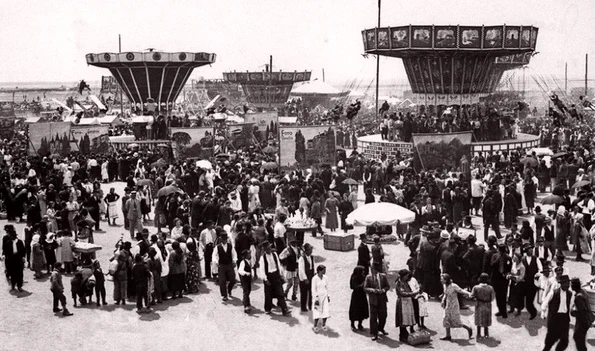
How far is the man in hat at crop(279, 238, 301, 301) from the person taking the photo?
38.7 ft

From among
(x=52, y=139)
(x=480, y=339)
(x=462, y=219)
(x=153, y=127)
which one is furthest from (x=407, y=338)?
(x=153, y=127)

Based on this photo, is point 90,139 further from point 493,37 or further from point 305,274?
point 305,274

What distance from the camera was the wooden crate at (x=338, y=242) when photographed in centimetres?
1542

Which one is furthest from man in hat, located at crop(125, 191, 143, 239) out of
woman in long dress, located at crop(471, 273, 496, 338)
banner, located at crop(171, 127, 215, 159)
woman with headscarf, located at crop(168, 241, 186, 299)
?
banner, located at crop(171, 127, 215, 159)

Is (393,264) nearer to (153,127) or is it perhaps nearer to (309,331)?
(309,331)

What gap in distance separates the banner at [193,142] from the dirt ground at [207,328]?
14.6 meters

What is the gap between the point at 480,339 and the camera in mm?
10234

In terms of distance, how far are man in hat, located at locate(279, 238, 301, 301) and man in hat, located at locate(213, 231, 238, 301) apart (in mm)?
915

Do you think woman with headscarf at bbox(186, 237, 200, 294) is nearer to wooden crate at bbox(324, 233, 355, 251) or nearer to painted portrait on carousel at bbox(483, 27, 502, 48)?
wooden crate at bbox(324, 233, 355, 251)

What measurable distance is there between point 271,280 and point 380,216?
302 cm

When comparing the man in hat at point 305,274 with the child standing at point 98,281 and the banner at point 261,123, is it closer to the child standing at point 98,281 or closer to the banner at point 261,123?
the child standing at point 98,281

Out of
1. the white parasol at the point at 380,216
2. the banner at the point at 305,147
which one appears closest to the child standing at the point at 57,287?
the white parasol at the point at 380,216

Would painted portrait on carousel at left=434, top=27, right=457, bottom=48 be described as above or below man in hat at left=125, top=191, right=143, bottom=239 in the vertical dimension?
above

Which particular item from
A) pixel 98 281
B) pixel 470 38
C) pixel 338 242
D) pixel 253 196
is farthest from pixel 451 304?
pixel 470 38
